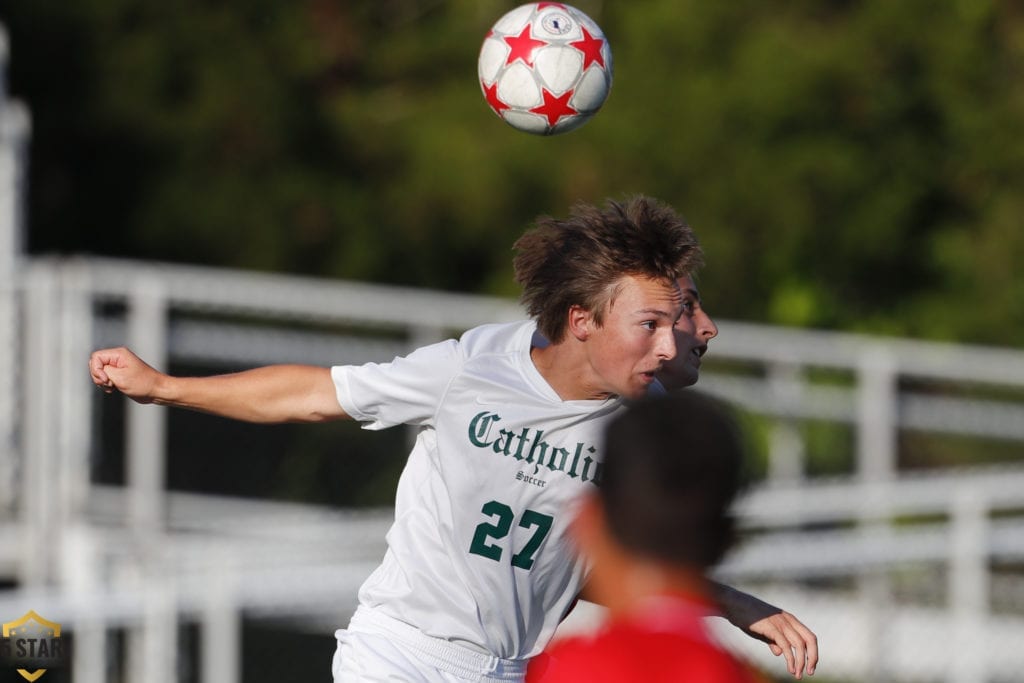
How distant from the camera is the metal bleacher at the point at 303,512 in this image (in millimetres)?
7633

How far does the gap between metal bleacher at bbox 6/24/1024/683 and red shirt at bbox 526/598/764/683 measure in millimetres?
4740

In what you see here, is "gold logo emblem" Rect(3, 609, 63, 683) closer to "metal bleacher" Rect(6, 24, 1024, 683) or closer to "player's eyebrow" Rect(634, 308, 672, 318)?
"metal bleacher" Rect(6, 24, 1024, 683)

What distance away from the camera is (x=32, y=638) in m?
6.88

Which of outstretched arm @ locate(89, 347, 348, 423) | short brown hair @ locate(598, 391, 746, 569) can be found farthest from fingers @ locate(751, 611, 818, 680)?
short brown hair @ locate(598, 391, 746, 569)

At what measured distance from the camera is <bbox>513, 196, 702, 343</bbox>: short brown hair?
432 cm

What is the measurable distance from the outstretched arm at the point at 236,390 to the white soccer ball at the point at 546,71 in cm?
122

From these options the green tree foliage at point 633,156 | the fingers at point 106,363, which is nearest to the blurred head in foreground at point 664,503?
the fingers at point 106,363

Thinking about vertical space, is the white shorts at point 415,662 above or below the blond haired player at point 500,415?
below

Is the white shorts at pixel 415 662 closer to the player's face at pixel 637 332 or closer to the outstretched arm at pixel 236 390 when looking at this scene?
the outstretched arm at pixel 236 390

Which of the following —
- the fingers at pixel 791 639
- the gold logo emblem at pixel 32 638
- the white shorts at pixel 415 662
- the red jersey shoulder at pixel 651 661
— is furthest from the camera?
the gold logo emblem at pixel 32 638

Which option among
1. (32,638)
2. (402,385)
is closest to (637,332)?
(402,385)

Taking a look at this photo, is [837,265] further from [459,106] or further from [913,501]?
[913,501]

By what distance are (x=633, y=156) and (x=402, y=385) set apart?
1289 centimetres

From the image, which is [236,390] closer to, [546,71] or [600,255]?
[600,255]
